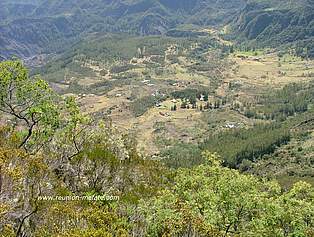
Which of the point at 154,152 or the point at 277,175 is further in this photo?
the point at 154,152

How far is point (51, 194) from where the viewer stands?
92.7 ft

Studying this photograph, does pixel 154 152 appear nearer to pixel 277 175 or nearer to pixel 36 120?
pixel 277 175

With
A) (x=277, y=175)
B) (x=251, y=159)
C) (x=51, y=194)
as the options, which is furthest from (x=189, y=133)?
(x=51, y=194)

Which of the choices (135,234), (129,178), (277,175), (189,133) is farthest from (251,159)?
(135,234)

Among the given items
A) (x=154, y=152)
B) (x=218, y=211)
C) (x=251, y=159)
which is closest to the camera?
(x=218, y=211)

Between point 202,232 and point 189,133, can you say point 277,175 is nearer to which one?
point 189,133

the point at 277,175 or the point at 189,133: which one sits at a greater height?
the point at 277,175

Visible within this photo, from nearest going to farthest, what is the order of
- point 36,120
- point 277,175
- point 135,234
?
point 135,234 < point 36,120 < point 277,175

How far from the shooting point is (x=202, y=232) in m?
24.5

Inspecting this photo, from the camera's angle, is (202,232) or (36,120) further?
(36,120)

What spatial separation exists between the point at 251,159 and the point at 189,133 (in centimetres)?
4133

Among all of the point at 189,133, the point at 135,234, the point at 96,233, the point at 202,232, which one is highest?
the point at 96,233

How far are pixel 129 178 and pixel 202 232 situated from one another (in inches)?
665

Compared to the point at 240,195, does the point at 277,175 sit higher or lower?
lower
